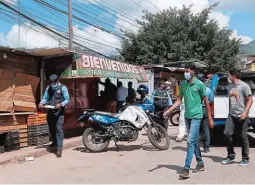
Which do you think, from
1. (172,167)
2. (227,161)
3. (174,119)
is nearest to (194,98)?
(172,167)

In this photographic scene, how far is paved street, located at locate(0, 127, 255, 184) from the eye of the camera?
673 centimetres

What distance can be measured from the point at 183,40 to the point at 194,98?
24633 millimetres

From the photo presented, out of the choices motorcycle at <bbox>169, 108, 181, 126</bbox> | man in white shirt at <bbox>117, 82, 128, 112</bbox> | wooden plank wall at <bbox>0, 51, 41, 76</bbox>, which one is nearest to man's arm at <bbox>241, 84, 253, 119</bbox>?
wooden plank wall at <bbox>0, 51, 41, 76</bbox>

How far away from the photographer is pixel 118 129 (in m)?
9.67

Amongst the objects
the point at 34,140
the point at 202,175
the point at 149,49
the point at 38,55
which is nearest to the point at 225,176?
the point at 202,175

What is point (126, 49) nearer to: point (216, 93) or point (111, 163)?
point (216, 93)

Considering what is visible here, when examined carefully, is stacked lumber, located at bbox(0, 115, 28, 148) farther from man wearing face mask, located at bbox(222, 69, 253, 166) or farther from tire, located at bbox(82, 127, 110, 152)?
man wearing face mask, located at bbox(222, 69, 253, 166)

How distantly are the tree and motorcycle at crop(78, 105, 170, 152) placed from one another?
68.0 ft

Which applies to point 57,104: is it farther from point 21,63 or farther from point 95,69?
point 95,69

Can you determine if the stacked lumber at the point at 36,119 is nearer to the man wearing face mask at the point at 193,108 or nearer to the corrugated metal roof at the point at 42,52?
the corrugated metal roof at the point at 42,52

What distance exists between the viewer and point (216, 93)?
10250 millimetres

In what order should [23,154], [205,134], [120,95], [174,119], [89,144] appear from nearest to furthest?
→ [23,154]
[205,134]
[89,144]
[120,95]
[174,119]

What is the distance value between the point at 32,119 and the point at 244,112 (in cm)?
518

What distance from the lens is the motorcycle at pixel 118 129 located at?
31.6 feet
